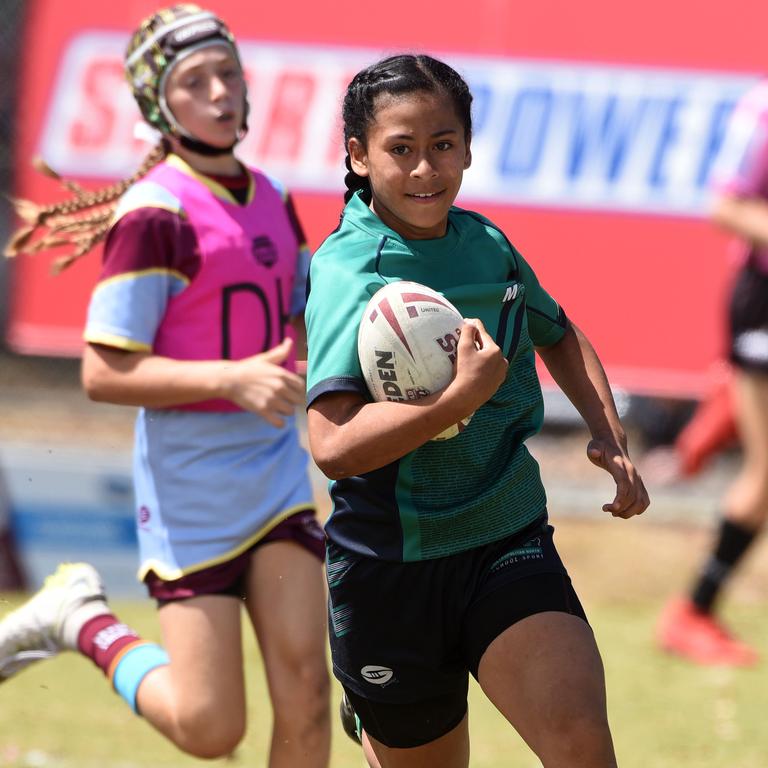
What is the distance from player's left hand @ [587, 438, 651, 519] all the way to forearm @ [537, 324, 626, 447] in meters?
0.04

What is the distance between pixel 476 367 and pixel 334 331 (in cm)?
31

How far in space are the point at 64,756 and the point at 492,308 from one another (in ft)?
8.39

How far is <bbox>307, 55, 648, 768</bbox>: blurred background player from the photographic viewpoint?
287 centimetres

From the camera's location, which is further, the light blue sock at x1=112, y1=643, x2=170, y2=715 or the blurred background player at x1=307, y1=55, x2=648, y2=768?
the light blue sock at x1=112, y1=643, x2=170, y2=715

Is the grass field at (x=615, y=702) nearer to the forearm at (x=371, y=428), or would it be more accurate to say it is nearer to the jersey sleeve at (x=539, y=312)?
the jersey sleeve at (x=539, y=312)

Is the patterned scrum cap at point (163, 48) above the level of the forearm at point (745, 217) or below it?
above

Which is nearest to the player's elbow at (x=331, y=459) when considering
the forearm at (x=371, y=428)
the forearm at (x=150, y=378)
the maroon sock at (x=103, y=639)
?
the forearm at (x=371, y=428)

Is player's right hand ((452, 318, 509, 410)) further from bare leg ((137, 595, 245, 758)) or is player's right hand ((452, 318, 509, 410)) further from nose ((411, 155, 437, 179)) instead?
bare leg ((137, 595, 245, 758))

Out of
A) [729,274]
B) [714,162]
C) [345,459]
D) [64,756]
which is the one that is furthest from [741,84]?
[345,459]

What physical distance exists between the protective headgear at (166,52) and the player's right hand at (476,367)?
1.36 m

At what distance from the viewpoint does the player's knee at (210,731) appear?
370cm

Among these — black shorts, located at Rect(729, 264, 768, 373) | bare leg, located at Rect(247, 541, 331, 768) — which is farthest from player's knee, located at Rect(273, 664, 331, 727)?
black shorts, located at Rect(729, 264, 768, 373)

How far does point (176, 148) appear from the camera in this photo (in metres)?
3.94

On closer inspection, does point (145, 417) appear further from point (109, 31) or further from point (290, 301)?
point (109, 31)
